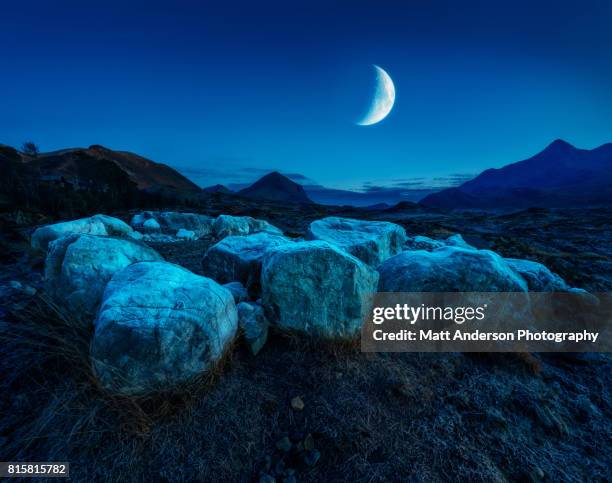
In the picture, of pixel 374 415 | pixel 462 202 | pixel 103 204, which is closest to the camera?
pixel 374 415

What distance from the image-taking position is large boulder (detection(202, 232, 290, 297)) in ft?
17.2

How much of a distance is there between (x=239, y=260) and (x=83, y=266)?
2292mm

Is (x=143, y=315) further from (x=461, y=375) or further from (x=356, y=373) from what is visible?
(x=461, y=375)

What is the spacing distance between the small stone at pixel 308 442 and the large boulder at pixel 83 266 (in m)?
3.11

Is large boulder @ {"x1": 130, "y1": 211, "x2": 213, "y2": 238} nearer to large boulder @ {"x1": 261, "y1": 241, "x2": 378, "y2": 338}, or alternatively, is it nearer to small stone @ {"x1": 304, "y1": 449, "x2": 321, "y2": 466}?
large boulder @ {"x1": 261, "y1": 241, "x2": 378, "y2": 338}

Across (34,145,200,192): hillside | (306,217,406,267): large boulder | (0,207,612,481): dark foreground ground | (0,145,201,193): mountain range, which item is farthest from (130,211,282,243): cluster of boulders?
(34,145,200,192): hillside

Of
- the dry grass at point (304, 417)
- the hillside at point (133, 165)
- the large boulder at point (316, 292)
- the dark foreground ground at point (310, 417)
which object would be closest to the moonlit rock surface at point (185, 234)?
the dark foreground ground at point (310, 417)

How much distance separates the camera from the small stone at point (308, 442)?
283 cm

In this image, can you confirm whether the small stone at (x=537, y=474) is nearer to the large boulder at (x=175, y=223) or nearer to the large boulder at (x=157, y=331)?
the large boulder at (x=157, y=331)

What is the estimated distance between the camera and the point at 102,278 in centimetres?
411

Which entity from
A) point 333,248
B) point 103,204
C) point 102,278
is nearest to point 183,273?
point 102,278

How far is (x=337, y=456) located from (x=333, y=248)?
7.75 ft

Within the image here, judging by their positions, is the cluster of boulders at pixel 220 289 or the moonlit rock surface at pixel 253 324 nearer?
the cluster of boulders at pixel 220 289

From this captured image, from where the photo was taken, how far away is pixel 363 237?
6723 millimetres
